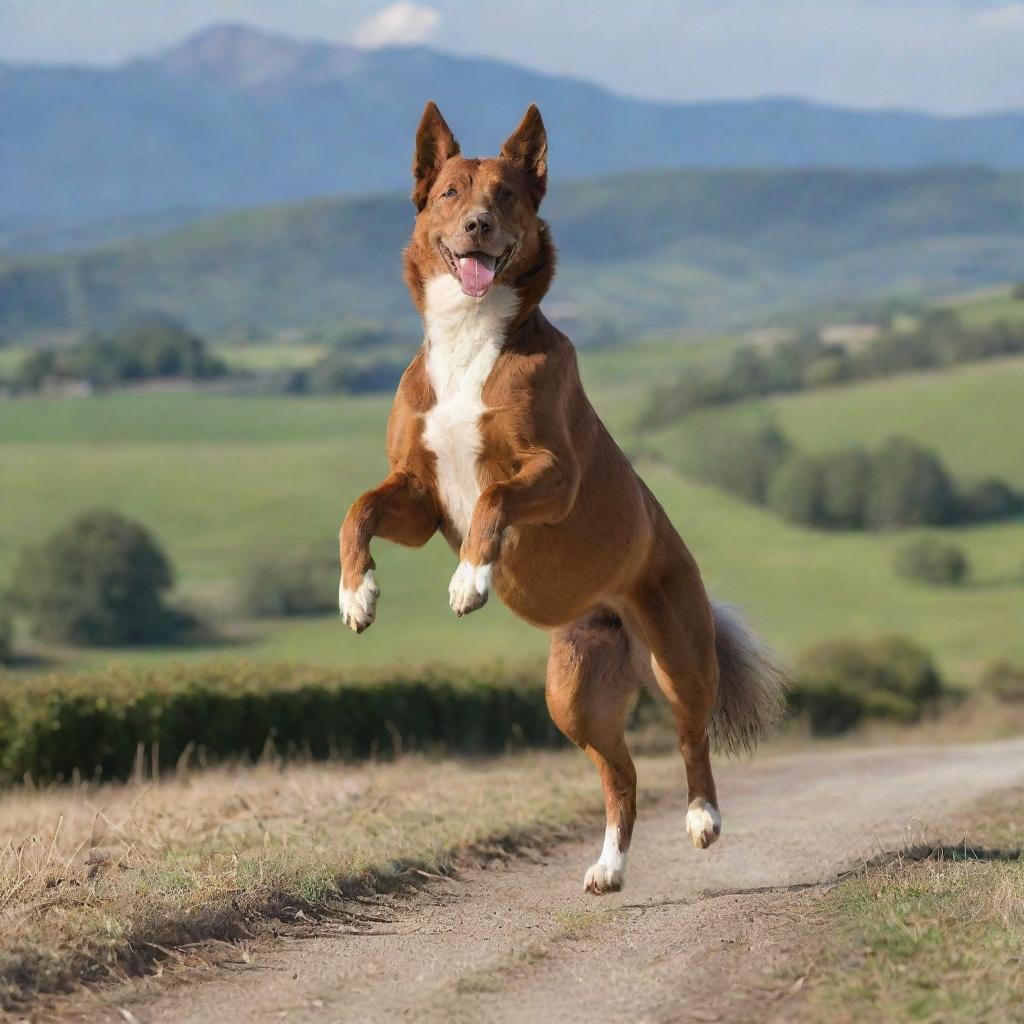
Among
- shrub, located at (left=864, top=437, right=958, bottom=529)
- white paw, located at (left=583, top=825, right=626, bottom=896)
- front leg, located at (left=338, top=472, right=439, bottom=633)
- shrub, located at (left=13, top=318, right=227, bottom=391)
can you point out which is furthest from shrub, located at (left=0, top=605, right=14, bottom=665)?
shrub, located at (left=13, top=318, right=227, bottom=391)

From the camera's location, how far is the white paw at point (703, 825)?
823cm

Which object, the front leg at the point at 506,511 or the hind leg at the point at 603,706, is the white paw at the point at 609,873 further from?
the front leg at the point at 506,511

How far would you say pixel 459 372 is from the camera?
750cm

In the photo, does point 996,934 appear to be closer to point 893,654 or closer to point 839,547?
point 893,654

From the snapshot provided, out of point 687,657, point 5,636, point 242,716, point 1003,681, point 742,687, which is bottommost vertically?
point 5,636

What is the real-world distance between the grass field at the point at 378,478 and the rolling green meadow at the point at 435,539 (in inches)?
5.6

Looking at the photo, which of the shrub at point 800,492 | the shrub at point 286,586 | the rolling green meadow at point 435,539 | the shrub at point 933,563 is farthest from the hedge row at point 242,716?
the shrub at point 800,492

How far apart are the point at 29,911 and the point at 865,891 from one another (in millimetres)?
3619

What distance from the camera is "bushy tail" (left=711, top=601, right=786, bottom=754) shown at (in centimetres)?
885

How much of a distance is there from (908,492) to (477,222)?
263ft

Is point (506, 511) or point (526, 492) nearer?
point (506, 511)

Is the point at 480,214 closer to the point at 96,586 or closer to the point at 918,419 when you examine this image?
the point at 96,586

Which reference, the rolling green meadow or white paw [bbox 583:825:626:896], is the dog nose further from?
the rolling green meadow

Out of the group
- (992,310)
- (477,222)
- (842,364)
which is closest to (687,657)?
(477,222)
